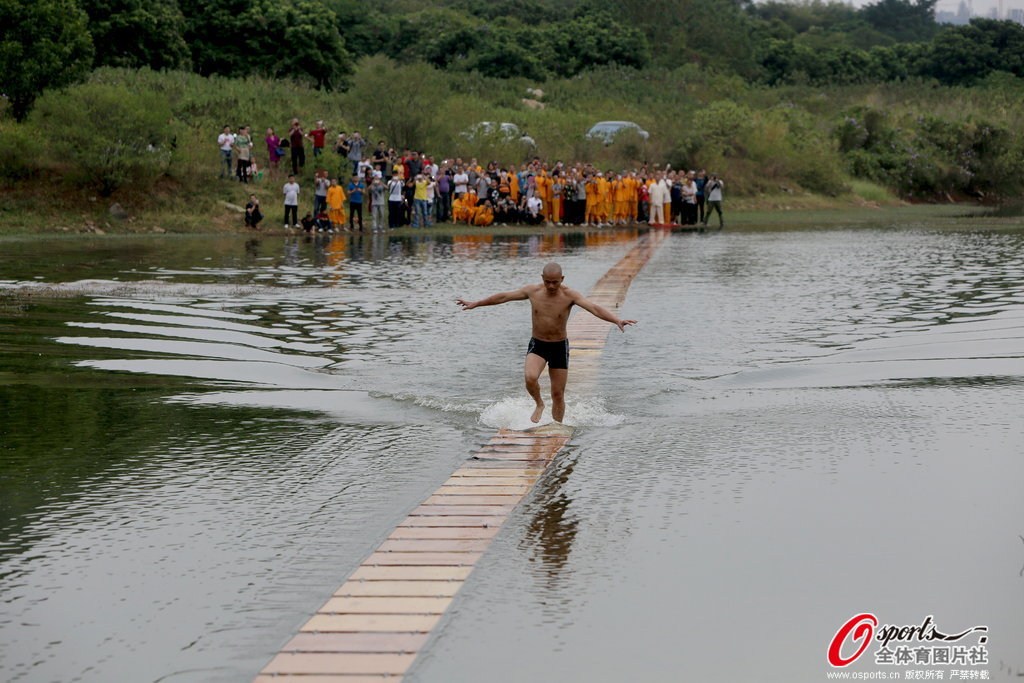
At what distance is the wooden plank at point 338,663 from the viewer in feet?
21.5

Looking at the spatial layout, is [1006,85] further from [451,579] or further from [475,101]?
[451,579]

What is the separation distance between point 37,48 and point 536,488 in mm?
28952

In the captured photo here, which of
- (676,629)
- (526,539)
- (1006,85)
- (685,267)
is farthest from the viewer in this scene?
(1006,85)

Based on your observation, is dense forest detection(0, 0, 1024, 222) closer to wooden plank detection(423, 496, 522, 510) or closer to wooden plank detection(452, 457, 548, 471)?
wooden plank detection(452, 457, 548, 471)

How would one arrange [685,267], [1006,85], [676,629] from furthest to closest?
[1006,85] → [685,267] → [676,629]

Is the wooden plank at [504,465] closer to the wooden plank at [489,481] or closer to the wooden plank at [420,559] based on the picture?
the wooden plank at [489,481]

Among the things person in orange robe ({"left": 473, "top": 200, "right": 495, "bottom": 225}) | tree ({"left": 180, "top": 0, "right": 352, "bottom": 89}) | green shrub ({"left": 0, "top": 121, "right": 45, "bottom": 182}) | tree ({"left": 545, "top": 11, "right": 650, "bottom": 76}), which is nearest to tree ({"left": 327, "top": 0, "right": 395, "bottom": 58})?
tree ({"left": 545, "top": 11, "right": 650, "bottom": 76})

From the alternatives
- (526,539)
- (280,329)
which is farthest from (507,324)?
(526,539)

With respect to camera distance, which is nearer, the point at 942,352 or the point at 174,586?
the point at 174,586

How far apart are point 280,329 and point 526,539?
9697 mm

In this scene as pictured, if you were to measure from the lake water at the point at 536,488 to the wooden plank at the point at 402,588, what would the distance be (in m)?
0.11

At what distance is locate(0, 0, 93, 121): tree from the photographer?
3459 cm

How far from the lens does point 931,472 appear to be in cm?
1042

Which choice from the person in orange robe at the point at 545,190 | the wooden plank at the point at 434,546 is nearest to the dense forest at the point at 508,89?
the person in orange robe at the point at 545,190
